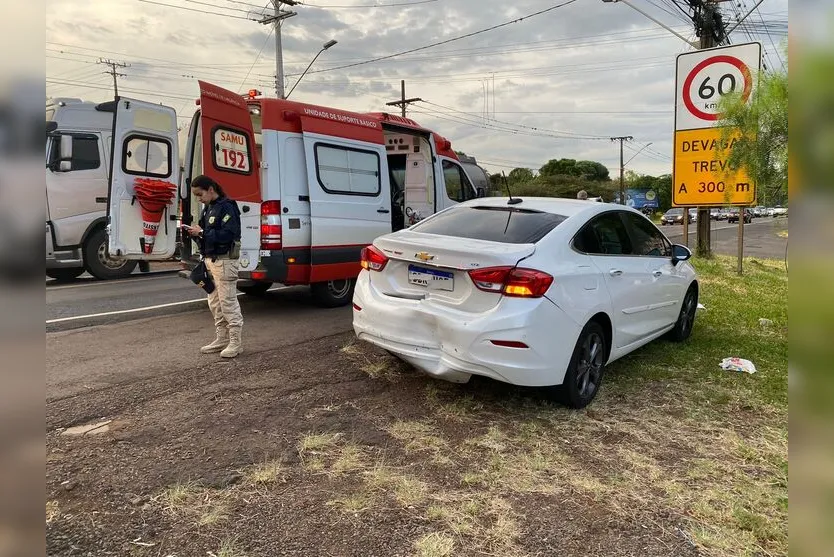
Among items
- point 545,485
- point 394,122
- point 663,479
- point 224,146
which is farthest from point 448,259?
point 394,122

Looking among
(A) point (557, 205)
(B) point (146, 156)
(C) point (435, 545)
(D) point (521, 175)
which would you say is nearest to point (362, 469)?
(C) point (435, 545)

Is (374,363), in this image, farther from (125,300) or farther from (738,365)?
(125,300)

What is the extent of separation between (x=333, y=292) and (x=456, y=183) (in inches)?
138

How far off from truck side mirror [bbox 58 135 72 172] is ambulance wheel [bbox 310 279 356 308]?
5.56 meters

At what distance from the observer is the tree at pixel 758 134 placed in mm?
4857

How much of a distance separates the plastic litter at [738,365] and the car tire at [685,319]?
743mm

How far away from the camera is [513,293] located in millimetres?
3787

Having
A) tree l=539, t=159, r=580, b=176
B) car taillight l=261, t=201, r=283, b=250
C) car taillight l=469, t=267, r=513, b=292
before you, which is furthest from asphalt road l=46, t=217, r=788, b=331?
tree l=539, t=159, r=580, b=176

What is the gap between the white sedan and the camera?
379cm

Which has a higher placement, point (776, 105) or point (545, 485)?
point (776, 105)

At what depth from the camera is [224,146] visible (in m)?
6.77
